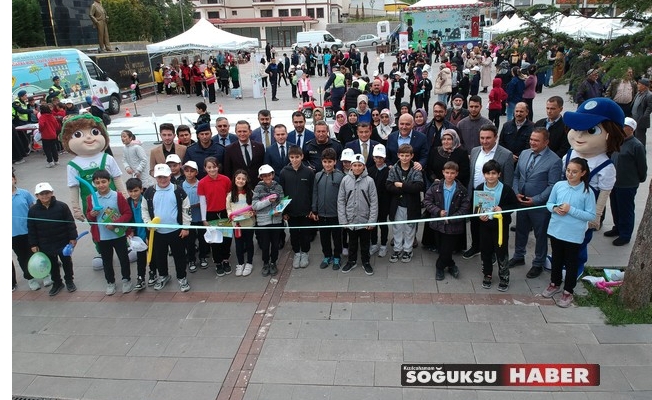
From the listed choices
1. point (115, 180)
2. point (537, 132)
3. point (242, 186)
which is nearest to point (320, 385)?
point (242, 186)

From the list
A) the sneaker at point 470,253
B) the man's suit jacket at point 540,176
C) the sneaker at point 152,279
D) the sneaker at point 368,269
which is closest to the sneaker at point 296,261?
the sneaker at point 368,269

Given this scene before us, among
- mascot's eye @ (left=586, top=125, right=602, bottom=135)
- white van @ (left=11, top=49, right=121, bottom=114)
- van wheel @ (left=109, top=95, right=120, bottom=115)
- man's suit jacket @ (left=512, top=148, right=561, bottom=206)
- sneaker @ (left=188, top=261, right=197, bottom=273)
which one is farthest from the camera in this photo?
van wheel @ (left=109, top=95, right=120, bottom=115)

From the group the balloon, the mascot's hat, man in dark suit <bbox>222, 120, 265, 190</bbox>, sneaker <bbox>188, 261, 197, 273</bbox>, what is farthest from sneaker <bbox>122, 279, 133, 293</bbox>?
the mascot's hat

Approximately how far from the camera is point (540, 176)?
5.91m

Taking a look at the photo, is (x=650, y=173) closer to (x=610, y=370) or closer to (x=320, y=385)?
(x=610, y=370)

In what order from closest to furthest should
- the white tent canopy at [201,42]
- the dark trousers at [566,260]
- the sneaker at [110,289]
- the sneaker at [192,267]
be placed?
Result: the dark trousers at [566,260], the sneaker at [110,289], the sneaker at [192,267], the white tent canopy at [201,42]

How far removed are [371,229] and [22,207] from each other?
4.58m

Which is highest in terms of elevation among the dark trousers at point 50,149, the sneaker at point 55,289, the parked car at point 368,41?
the parked car at point 368,41

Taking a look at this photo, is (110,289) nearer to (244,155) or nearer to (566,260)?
(244,155)

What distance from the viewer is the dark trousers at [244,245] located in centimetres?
659

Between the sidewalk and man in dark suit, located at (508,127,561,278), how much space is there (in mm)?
362

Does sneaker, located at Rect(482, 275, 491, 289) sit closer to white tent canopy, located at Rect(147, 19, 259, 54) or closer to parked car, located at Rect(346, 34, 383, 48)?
white tent canopy, located at Rect(147, 19, 259, 54)

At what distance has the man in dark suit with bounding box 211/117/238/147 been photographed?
7.41 meters

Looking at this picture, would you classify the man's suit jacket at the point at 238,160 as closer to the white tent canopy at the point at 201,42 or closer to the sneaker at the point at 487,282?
the sneaker at the point at 487,282
